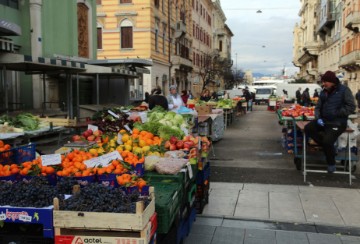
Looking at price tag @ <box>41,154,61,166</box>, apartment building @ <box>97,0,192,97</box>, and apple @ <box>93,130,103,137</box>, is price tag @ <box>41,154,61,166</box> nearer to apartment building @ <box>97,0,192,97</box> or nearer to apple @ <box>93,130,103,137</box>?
apple @ <box>93,130,103,137</box>

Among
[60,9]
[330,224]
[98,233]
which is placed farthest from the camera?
[60,9]

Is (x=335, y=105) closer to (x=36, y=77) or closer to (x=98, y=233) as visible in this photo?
(x=98, y=233)

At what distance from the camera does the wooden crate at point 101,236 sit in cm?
311

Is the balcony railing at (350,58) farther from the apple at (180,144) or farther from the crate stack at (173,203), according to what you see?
the crate stack at (173,203)

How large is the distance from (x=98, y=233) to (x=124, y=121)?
4058mm

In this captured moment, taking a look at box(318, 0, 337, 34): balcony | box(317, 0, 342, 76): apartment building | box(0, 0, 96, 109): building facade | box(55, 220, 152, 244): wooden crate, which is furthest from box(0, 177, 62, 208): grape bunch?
box(318, 0, 337, 34): balcony

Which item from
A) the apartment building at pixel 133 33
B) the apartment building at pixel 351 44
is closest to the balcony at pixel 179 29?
the apartment building at pixel 133 33

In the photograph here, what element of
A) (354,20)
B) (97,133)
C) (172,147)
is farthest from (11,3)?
(354,20)

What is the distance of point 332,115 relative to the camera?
7711 millimetres

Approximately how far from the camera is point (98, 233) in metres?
3.19

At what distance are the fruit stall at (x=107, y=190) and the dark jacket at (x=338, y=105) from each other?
9.19 ft

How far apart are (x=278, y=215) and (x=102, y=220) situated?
360 cm

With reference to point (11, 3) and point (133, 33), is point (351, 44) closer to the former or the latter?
point (133, 33)

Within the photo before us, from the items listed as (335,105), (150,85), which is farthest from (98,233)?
(150,85)
